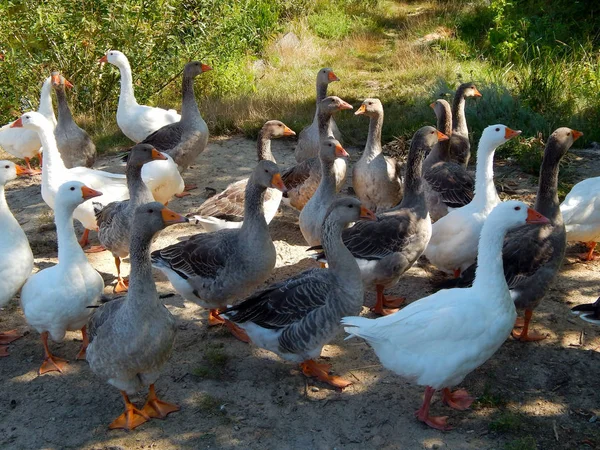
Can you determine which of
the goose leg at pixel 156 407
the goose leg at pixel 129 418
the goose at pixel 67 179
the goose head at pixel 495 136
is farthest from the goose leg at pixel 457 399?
the goose at pixel 67 179

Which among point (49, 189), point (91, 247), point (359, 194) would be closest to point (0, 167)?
point (49, 189)

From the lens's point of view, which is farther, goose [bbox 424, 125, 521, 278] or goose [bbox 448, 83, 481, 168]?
goose [bbox 448, 83, 481, 168]

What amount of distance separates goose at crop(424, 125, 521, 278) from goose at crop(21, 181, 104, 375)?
321cm


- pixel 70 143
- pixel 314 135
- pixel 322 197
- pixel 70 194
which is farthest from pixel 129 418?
pixel 70 143

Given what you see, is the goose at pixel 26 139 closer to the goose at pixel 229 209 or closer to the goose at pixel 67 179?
the goose at pixel 67 179

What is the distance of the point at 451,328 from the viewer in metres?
4.51

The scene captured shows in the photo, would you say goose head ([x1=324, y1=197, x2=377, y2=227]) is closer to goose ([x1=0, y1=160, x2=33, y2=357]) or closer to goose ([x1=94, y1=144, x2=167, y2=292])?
goose ([x1=94, y1=144, x2=167, y2=292])

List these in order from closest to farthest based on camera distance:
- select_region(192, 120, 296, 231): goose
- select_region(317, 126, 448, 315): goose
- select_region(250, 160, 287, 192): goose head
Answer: select_region(250, 160, 287, 192): goose head < select_region(317, 126, 448, 315): goose < select_region(192, 120, 296, 231): goose

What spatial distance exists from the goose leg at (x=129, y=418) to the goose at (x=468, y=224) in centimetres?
318

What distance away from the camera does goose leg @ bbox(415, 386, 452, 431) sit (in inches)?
183

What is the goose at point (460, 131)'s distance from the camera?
8.32 m

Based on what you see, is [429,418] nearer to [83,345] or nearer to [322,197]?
[322,197]

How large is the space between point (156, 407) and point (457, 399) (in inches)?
89.8

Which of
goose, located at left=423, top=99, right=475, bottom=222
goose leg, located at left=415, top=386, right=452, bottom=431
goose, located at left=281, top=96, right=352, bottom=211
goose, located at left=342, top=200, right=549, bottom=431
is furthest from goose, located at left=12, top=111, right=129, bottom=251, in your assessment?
goose leg, located at left=415, top=386, right=452, bottom=431
